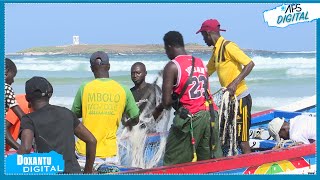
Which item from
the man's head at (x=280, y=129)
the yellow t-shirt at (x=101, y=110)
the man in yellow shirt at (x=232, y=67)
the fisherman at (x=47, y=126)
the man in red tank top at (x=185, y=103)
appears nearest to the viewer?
the fisherman at (x=47, y=126)

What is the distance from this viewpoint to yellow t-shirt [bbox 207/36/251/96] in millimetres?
7031

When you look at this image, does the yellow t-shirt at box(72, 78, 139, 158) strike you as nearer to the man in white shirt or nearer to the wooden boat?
the wooden boat

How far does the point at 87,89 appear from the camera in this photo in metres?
6.04

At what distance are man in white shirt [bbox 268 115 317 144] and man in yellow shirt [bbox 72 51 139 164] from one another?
7.20 ft

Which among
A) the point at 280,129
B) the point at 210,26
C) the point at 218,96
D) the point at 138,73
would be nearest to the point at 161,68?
the point at 138,73

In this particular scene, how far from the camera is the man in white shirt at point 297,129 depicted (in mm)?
7473

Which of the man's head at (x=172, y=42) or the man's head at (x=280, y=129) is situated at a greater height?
the man's head at (x=172, y=42)

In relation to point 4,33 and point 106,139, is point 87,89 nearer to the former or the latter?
point 106,139

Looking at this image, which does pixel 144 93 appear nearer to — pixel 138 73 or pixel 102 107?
pixel 138 73

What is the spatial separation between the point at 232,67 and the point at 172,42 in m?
0.95

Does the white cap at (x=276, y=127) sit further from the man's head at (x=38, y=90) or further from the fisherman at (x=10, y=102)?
the man's head at (x=38, y=90)

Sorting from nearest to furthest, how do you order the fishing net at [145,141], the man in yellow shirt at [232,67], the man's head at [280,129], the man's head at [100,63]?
the man's head at [100,63] < the man in yellow shirt at [232,67] < the fishing net at [145,141] < the man's head at [280,129]

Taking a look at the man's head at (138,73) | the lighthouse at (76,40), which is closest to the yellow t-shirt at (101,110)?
the lighthouse at (76,40)

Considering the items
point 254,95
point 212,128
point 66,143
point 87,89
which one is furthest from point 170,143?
point 254,95
